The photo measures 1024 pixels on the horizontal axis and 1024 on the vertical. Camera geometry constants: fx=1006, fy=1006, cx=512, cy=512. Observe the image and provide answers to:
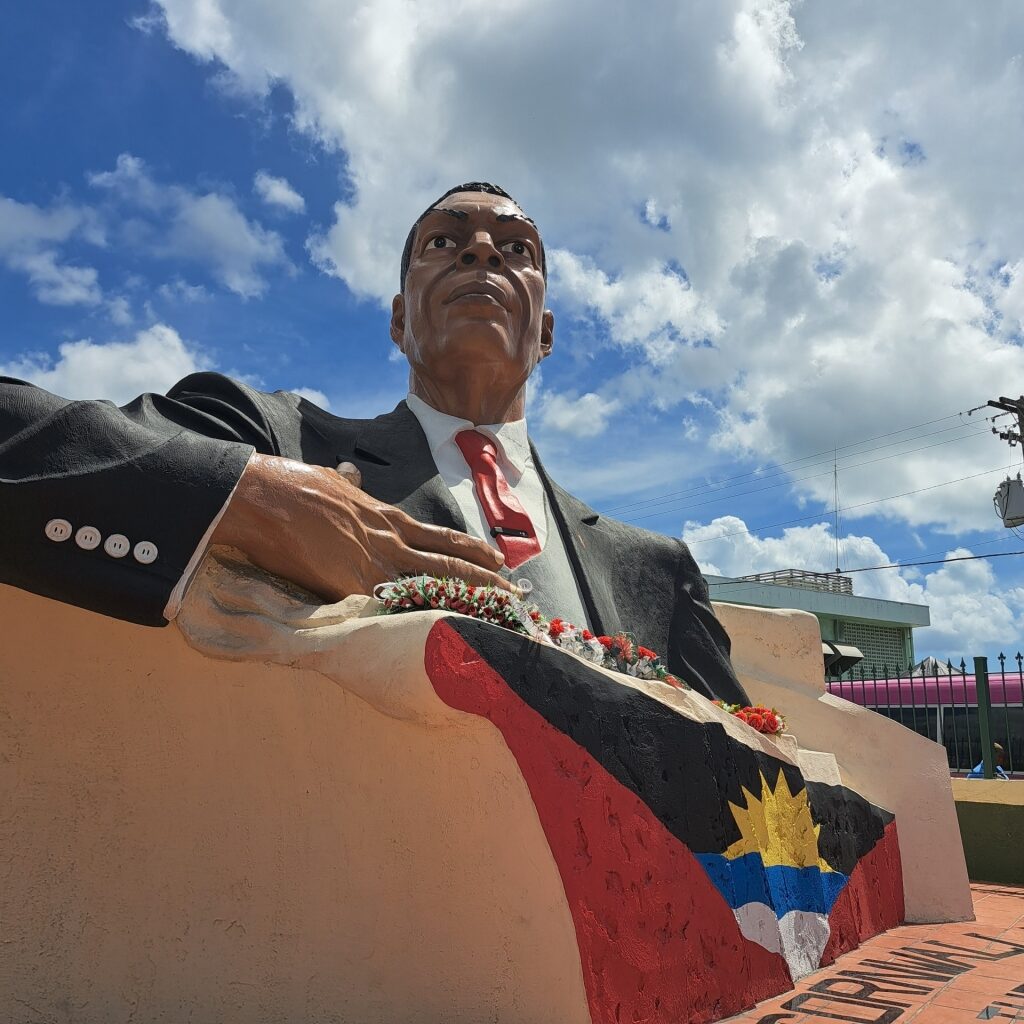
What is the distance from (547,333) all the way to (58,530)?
3.01m

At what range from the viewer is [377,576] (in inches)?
118

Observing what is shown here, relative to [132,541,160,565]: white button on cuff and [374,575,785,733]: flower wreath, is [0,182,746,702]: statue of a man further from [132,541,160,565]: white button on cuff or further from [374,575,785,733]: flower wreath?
[374,575,785,733]: flower wreath

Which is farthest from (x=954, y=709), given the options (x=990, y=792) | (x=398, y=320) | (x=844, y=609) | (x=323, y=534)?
(x=844, y=609)

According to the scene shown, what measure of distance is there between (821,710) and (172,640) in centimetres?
392

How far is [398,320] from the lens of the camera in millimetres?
4797

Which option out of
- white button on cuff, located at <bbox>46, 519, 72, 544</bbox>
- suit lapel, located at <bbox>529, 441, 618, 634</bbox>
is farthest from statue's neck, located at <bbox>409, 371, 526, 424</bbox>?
white button on cuff, located at <bbox>46, 519, 72, 544</bbox>

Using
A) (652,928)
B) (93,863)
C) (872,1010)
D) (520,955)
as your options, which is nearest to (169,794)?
(93,863)

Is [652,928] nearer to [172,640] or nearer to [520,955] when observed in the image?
[520,955]

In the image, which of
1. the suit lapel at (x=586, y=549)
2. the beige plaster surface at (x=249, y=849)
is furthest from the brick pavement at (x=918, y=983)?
the suit lapel at (x=586, y=549)

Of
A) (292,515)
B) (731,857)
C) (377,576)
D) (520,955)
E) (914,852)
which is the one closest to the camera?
(520,955)

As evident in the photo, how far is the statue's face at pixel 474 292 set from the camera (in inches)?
165

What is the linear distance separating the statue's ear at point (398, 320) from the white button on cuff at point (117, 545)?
246 cm

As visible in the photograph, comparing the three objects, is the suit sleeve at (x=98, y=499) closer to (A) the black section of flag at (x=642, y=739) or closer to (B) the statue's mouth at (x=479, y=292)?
(A) the black section of flag at (x=642, y=739)

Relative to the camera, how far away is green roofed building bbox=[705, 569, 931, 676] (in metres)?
24.8
